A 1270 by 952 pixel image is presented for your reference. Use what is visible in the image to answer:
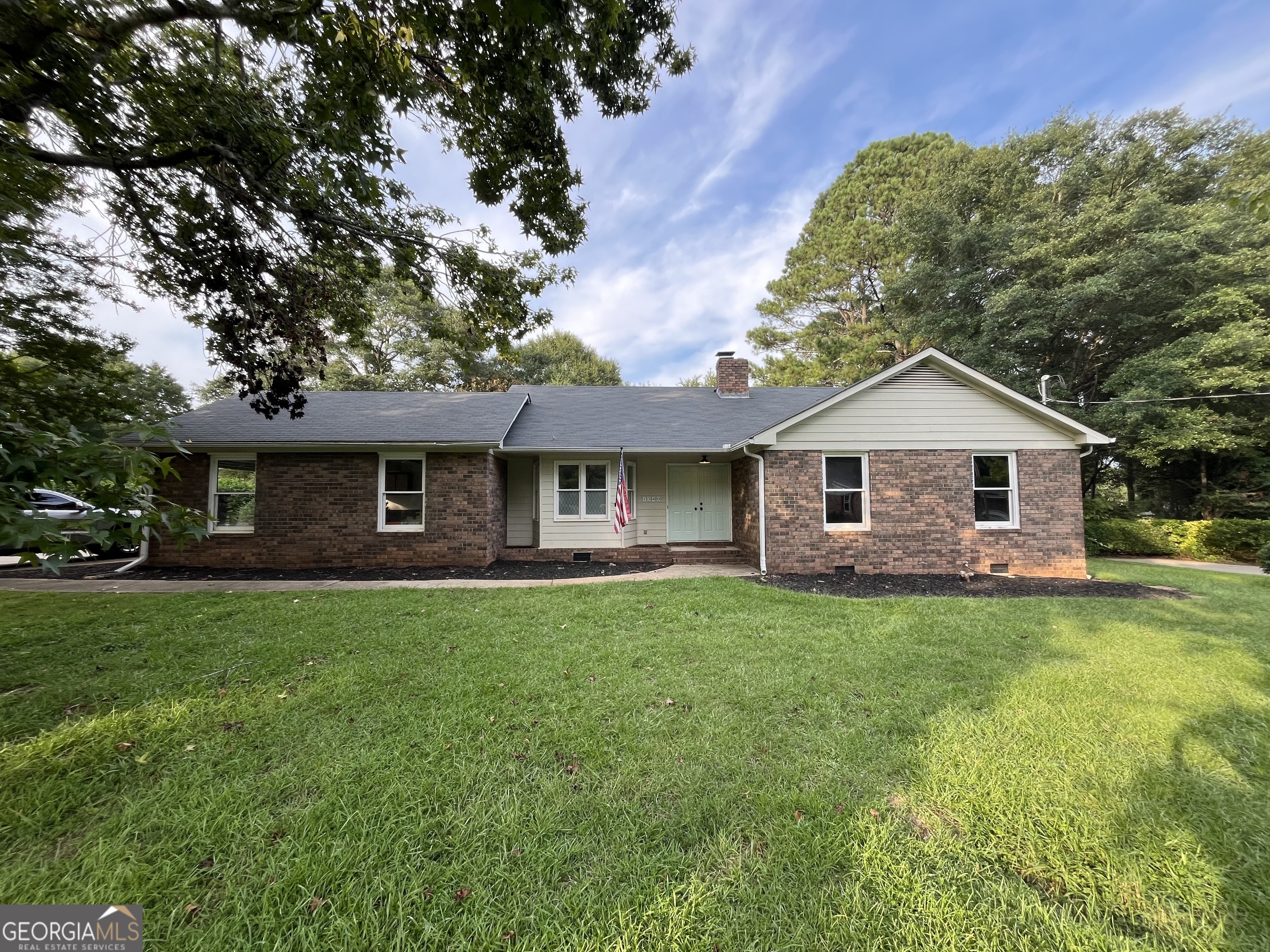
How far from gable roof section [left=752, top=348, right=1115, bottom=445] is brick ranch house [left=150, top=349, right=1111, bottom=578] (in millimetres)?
37

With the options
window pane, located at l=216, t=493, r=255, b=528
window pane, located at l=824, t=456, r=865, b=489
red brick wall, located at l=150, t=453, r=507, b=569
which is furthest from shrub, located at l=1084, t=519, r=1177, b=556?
window pane, located at l=216, t=493, r=255, b=528

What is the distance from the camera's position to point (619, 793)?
268cm

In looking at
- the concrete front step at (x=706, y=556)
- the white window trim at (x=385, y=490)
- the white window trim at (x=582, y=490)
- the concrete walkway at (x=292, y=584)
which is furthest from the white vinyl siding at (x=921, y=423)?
the white window trim at (x=385, y=490)

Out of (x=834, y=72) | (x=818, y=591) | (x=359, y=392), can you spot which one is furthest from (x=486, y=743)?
(x=834, y=72)

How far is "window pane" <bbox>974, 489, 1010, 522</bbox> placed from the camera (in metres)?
9.77

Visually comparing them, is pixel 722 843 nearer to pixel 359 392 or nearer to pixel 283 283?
pixel 283 283

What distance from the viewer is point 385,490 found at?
1037 centimetres

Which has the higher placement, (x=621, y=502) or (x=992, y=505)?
(x=621, y=502)

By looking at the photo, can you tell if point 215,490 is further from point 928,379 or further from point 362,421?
point 928,379

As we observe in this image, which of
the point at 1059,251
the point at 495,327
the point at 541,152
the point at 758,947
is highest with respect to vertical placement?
the point at 1059,251

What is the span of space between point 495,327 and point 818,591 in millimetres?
7485

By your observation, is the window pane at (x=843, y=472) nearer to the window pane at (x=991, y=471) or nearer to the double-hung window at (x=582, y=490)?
the window pane at (x=991, y=471)

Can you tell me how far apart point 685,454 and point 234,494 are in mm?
10757

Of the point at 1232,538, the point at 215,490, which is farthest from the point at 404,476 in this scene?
the point at 1232,538
